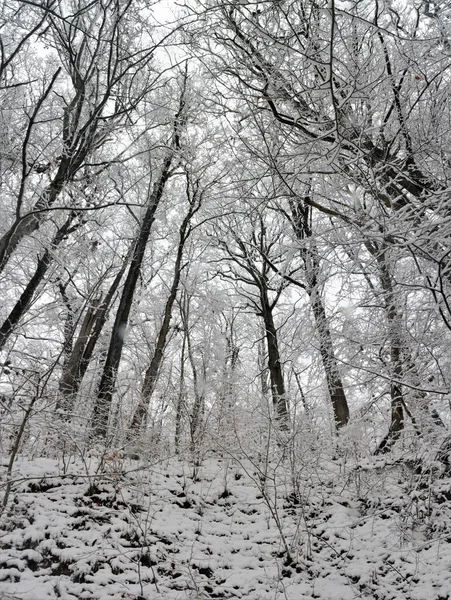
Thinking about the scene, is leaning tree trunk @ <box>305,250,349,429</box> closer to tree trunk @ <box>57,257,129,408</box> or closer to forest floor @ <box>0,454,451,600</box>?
forest floor @ <box>0,454,451,600</box>

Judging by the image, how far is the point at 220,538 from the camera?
17.4ft

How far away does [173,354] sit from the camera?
15.1 meters

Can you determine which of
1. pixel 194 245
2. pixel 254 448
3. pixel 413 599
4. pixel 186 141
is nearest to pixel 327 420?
pixel 254 448

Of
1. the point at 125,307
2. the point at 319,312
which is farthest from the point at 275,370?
the point at 319,312

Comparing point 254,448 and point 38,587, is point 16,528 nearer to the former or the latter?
point 38,587

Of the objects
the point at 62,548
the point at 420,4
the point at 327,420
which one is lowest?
the point at 62,548

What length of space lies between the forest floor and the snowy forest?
0.03 meters

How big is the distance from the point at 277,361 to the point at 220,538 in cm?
253

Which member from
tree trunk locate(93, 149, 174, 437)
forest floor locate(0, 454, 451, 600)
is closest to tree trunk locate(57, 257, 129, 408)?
tree trunk locate(93, 149, 174, 437)

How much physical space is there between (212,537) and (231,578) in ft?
2.76

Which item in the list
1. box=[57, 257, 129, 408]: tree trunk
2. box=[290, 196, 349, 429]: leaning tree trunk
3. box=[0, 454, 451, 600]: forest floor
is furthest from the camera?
box=[57, 257, 129, 408]: tree trunk

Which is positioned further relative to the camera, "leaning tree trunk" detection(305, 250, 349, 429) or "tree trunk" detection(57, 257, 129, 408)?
"tree trunk" detection(57, 257, 129, 408)

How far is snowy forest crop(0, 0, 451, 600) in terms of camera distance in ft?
9.93

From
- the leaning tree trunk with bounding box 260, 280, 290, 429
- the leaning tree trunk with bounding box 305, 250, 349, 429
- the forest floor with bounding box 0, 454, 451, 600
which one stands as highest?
the leaning tree trunk with bounding box 260, 280, 290, 429
